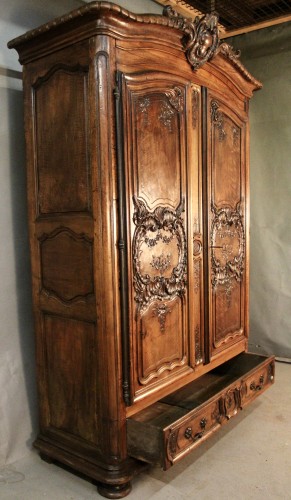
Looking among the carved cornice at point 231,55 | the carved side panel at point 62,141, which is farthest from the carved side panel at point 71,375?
the carved cornice at point 231,55

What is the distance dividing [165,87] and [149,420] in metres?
1.46

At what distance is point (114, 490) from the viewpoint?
1.87m

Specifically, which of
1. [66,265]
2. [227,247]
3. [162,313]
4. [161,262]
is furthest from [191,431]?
[227,247]

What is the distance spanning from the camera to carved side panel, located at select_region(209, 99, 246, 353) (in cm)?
239

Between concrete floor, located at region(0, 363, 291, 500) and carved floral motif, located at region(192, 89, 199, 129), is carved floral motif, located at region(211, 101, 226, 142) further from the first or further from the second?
concrete floor, located at region(0, 363, 291, 500)

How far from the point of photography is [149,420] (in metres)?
1.93

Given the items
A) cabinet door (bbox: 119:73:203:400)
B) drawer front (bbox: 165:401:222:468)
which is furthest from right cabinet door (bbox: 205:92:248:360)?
drawer front (bbox: 165:401:222:468)

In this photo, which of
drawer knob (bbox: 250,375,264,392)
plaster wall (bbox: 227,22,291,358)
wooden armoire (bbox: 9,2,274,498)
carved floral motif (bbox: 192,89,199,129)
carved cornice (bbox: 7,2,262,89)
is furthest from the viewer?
plaster wall (bbox: 227,22,291,358)

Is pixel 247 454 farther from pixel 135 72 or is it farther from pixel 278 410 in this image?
pixel 135 72

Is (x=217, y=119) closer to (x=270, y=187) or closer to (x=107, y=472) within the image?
(x=270, y=187)

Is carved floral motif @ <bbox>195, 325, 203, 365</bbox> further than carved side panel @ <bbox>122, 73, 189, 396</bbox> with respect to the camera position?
Yes

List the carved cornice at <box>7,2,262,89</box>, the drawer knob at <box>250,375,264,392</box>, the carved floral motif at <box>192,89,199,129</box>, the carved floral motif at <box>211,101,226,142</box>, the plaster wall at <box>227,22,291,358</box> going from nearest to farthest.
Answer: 1. the carved cornice at <box>7,2,262,89</box>
2. the carved floral motif at <box>192,89,199,129</box>
3. the carved floral motif at <box>211,101,226,142</box>
4. the drawer knob at <box>250,375,264,392</box>
5. the plaster wall at <box>227,22,291,358</box>

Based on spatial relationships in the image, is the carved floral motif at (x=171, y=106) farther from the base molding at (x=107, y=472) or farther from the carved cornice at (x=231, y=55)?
the base molding at (x=107, y=472)

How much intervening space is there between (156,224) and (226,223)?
70 centimetres
